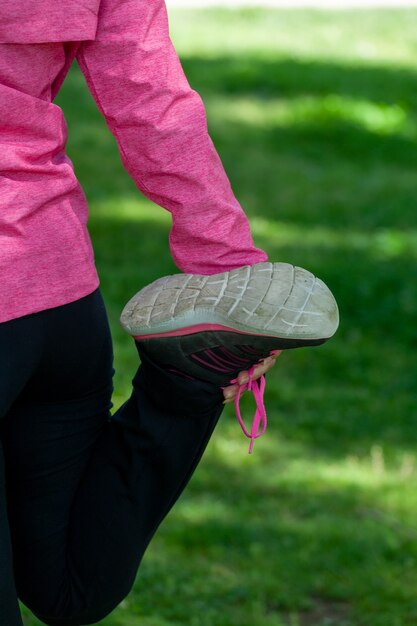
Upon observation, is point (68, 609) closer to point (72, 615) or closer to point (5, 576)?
point (72, 615)

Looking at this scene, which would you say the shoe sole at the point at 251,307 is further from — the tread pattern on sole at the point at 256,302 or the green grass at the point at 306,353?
the green grass at the point at 306,353

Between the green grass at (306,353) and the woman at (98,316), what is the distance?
3.09 feet

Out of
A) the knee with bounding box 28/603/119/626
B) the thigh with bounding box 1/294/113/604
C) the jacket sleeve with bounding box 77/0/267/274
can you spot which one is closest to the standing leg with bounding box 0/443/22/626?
the thigh with bounding box 1/294/113/604

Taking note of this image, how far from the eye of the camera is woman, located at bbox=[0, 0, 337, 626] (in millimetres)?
1896

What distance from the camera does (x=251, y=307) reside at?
2.01 m

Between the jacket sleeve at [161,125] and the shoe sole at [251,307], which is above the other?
the jacket sleeve at [161,125]

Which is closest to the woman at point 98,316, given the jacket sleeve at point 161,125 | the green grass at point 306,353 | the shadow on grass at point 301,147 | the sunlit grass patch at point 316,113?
the jacket sleeve at point 161,125

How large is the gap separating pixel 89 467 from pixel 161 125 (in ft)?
2.39

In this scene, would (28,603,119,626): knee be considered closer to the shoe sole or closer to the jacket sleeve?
the shoe sole

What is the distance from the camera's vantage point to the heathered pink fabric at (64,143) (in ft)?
6.14

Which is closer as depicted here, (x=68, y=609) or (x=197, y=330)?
(x=197, y=330)

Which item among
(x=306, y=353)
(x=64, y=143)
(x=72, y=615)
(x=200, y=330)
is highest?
(x=64, y=143)

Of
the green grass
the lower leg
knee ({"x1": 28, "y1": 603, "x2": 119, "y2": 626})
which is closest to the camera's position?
the lower leg

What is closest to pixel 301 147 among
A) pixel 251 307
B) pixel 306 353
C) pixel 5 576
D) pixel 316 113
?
pixel 316 113
